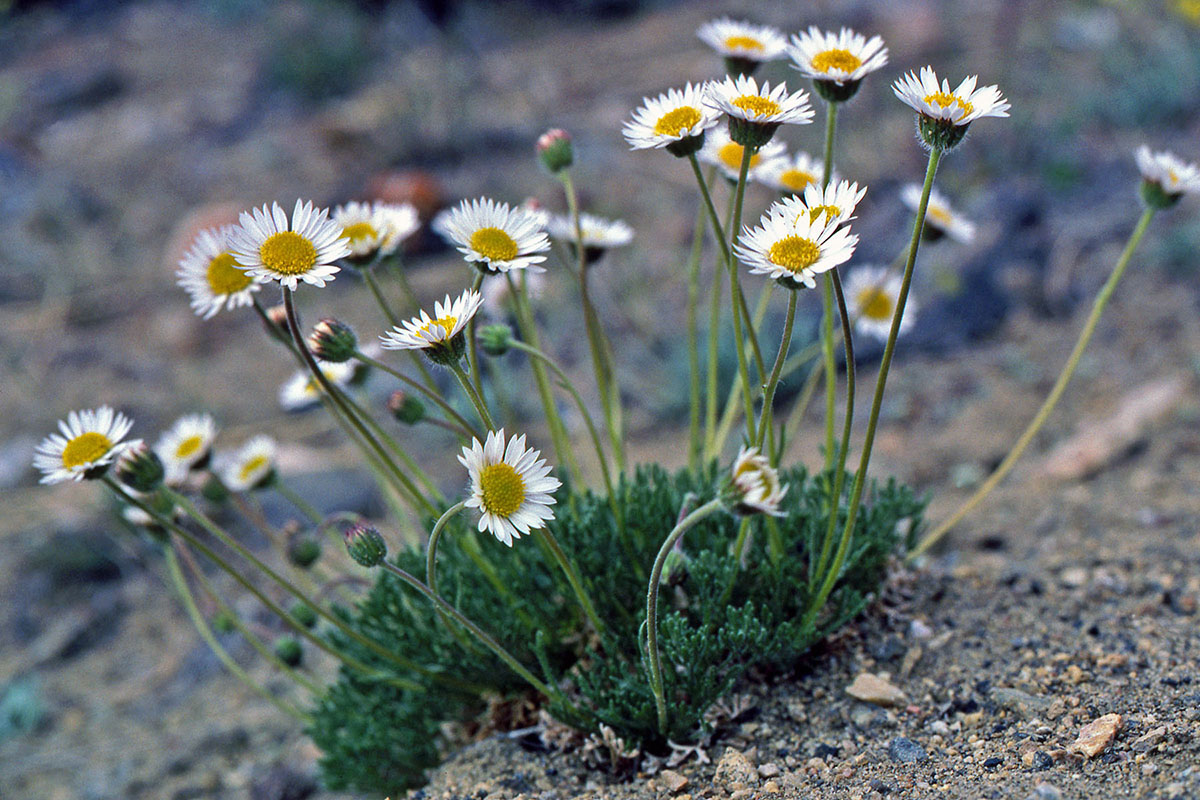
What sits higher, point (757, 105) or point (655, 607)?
point (757, 105)

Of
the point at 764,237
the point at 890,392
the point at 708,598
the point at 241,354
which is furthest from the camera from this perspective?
the point at 241,354

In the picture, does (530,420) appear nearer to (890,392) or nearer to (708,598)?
(890,392)

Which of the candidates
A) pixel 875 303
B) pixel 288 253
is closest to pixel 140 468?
pixel 288 253

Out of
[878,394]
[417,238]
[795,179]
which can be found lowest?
[878,394]

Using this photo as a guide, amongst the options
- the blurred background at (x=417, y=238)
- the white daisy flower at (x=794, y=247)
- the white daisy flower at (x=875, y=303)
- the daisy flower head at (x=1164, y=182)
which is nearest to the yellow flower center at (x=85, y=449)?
the blurred background at (x=417, y=238)

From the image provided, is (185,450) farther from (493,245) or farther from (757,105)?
(757,105)

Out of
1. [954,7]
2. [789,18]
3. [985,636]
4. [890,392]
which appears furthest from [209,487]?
[954,7]

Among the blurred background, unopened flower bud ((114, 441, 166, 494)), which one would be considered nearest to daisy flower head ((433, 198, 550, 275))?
unopened flower bud ((114, 441, 166, 494))

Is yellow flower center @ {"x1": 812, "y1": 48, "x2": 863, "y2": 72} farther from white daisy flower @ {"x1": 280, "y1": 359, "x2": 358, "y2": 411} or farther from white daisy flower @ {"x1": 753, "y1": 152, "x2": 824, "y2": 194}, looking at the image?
white daisy flower @ {"x1": 280, "y1": 359, "x2": 358, "y2": 411}
